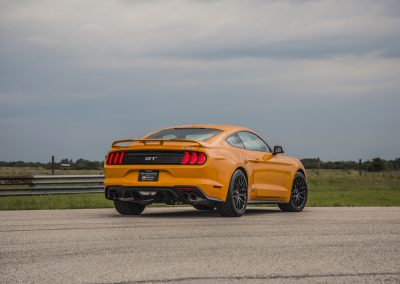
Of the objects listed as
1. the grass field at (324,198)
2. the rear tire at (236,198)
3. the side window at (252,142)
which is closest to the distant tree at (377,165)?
the grass field at (324,198)

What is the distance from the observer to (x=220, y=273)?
17.9ft

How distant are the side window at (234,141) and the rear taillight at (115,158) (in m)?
1.70

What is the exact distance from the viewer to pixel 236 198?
10.9 metres

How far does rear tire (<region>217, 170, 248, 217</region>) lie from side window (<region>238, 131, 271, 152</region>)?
32.4 inches

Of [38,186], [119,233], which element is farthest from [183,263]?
[38,186]

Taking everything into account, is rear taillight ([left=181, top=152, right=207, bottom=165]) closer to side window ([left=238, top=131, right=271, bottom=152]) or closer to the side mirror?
side window ([left=238, top=131, right=271, bottom=152])

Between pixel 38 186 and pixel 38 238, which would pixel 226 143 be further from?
pixel 38 186

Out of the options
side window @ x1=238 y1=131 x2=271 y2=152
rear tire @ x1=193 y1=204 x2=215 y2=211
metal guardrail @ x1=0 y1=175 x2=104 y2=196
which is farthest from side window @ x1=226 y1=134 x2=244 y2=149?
metal guardrail @ x1=0 y1=175 x2=104 y2=196

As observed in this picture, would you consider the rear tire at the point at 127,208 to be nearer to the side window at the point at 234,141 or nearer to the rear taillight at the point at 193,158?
the rear taillight at the point at 193,158

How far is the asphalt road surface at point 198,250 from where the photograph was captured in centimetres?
536

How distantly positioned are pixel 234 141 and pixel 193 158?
1.19 meters

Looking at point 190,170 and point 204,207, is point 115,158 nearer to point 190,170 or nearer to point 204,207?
point 190,170

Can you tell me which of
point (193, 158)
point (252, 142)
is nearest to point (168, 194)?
point (193, 158)

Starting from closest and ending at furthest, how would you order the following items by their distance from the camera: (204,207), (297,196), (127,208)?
(127,208) → (204,207) → (297,196)
